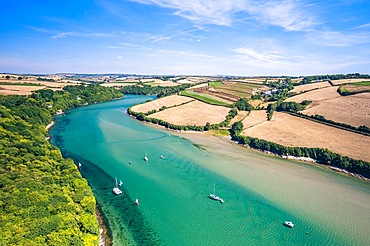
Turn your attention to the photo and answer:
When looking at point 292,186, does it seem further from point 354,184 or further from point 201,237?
point 201,237

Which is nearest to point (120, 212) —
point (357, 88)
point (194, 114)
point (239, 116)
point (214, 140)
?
point (214, 140)

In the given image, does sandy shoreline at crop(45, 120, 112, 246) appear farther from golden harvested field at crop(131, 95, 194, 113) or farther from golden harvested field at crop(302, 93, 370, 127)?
golden harvested field at crop(131, 95, 194, 113)

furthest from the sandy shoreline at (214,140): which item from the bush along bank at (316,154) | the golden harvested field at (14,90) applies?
the golden harvested field at (14,90)

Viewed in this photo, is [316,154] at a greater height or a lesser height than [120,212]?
greater

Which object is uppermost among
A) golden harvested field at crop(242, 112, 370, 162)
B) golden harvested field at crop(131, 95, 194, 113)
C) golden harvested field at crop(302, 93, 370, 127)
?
golden harvested field at crop(302, 93, 370, 127)

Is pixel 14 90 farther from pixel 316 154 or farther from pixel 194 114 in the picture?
pixel 316 154

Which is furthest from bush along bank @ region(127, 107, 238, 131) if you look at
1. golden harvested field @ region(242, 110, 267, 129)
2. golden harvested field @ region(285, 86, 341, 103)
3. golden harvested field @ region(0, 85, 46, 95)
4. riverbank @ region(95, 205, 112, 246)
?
golden harvested field @ region(0, 85, 46, 95)
